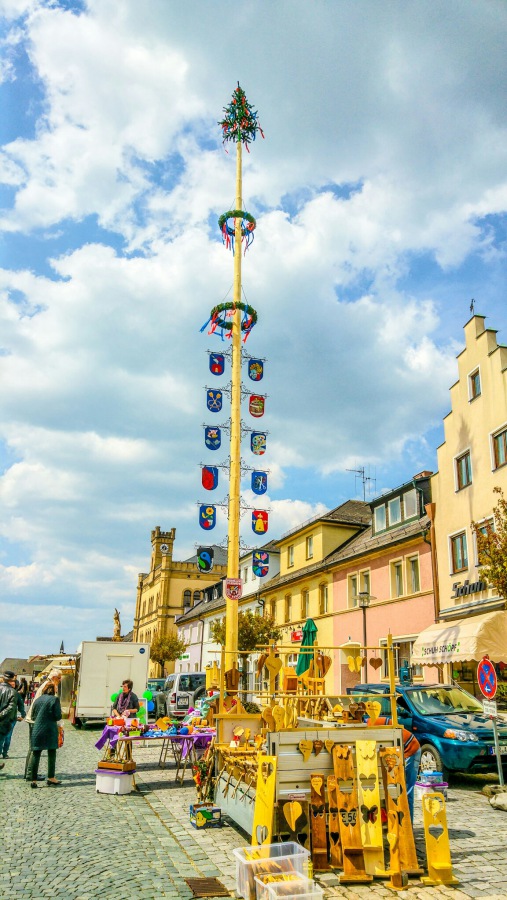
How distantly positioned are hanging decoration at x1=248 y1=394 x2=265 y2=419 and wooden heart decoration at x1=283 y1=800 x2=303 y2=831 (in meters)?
13.7

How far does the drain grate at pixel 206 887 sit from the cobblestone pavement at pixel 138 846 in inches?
2.8

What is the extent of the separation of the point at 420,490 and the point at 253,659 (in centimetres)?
1980

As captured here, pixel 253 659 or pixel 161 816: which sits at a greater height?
pixel 253 659

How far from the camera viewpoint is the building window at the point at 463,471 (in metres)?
22.7

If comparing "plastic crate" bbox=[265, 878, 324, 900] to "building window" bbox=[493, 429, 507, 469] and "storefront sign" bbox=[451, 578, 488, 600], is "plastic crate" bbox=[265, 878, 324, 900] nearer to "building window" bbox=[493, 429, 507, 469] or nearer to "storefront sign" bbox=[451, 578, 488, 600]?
Answer: "storefront sign" bbox=[451, 578, 488, 600]

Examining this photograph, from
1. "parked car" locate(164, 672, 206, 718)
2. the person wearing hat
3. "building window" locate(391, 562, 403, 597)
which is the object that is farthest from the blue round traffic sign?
"building window" locate(391, 562, 403, 597)

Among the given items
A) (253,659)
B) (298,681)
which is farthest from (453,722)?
(253,659)

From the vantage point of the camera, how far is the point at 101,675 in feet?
79.0

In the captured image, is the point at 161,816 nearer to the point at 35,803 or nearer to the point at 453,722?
the point at 35,803

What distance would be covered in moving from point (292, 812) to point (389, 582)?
68.6 feet

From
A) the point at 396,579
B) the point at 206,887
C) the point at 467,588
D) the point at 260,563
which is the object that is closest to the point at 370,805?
the point at 206,887

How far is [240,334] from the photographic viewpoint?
19938 mm

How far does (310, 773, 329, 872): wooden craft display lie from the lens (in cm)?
698

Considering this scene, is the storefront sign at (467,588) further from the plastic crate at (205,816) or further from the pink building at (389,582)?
the plastic crate at (205,816)
